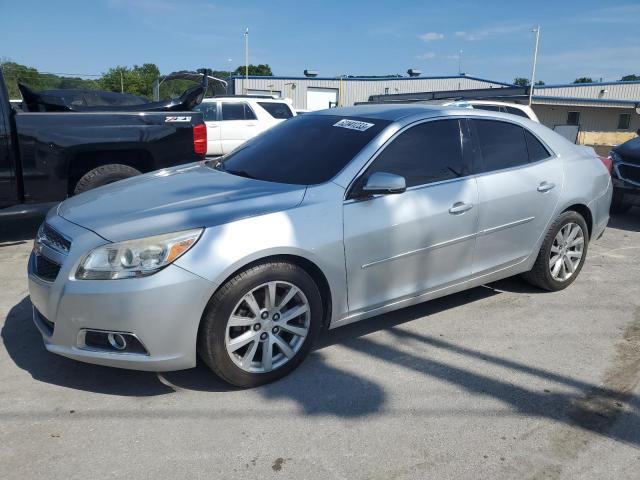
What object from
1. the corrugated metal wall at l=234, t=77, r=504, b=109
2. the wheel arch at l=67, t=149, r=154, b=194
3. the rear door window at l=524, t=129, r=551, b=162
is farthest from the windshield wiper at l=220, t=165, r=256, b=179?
the corrugated metal wall at l=234, t=77, r=504, b=109

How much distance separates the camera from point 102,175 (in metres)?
5.89

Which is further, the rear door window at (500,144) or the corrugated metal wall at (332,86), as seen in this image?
the corrugated metal wall at (332,86)

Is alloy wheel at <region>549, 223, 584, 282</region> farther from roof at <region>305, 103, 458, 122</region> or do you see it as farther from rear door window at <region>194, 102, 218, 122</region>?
rear door window at <region>194, 102, 218, 122</region>

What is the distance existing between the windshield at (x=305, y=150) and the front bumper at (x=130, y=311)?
1136 mm

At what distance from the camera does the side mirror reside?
10.9 ft

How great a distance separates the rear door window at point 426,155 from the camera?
3676 mm

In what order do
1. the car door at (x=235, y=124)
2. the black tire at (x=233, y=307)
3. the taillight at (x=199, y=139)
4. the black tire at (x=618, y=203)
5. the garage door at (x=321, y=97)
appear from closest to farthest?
the black tire at (x=233, y=307) → the taillight at (x=199, y=139) → the black tire at (x=618, y=203) → the car door at (x=235, y=124) → the garage door at (x=321, y=97)

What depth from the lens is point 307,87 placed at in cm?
4269

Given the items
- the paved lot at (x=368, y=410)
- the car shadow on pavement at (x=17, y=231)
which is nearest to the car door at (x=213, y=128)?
the car shadow on pavement at (x=17, y=231)

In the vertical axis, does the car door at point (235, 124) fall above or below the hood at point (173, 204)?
above

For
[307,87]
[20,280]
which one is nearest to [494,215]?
[20,280]

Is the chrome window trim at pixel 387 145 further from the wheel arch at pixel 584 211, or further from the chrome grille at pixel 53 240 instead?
the chrome grille at pixel 53 240

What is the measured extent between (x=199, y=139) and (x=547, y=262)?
4106mm

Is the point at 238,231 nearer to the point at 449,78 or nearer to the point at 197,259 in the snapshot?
the point at 197,259
